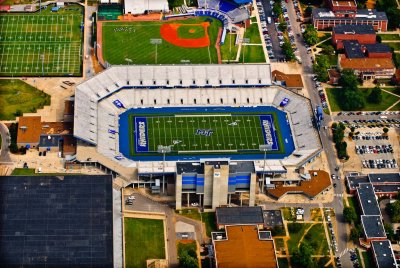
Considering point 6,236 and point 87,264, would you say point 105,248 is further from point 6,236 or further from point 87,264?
point 6,236

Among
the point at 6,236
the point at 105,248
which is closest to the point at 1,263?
the point at 6,236

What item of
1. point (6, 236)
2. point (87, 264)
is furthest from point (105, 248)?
point (6, 236)

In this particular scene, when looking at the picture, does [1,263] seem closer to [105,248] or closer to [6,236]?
[6,236]

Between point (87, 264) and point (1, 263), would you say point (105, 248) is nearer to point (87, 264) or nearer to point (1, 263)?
point (87, 264)
